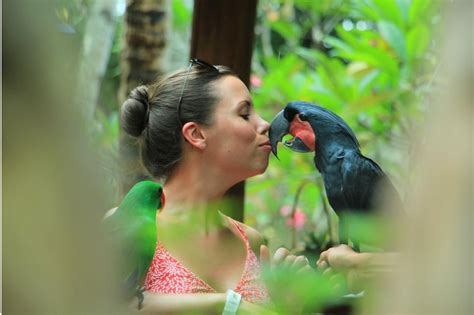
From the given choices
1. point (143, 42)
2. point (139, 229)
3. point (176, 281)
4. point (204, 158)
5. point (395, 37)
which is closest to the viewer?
point (139, 229)

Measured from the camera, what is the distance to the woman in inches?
55.2

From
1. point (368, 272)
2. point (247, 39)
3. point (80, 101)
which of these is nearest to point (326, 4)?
point (247, 39)

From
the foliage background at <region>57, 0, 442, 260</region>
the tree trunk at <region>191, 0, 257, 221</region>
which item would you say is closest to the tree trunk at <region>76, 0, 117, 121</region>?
the foliage background at <region>57, 0, 442, 260</region>

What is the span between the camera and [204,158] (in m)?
1.47

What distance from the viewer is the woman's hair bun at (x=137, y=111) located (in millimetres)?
1488

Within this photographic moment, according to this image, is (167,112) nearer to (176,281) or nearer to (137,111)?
(137,111)

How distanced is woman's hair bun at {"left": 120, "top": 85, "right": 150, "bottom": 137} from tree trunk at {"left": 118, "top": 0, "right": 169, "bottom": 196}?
101 centimetres

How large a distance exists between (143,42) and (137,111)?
1175mm

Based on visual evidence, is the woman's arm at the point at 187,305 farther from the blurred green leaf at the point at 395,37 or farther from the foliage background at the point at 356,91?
the blurred green leaf at the point at 395,37

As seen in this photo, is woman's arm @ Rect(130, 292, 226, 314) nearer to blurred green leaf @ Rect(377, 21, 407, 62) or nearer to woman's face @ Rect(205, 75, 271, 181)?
woman's face @ Rect(205, 75, 271, 181)

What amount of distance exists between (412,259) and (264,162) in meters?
0.94

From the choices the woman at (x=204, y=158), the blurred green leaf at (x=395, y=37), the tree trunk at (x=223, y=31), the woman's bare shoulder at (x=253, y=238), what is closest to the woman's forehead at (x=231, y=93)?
the woman at (x=204, y=158)

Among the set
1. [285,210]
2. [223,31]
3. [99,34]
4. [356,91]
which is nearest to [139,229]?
[223,31]

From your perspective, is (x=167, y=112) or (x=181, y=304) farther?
(x=167, y=112)
